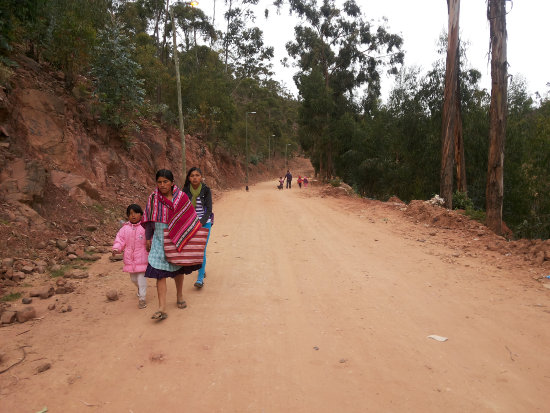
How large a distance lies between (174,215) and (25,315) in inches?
75.5

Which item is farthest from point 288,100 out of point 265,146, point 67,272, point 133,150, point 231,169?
point 67,272

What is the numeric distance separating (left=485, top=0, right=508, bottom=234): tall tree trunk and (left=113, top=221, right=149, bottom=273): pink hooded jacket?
879 centimetres

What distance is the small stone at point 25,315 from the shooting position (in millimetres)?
3736

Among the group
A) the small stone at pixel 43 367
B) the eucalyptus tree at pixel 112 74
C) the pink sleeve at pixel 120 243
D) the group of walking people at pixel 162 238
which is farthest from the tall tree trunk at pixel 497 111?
the eucalyptus tree at pixel 112 74

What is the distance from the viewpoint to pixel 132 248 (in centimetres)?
412

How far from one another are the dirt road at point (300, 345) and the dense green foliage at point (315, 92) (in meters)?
6.41

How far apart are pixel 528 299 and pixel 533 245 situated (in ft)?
8.35

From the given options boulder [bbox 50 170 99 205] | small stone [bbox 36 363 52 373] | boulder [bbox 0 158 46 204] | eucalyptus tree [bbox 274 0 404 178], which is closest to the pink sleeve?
small stone [bbox 36 363 52 373]

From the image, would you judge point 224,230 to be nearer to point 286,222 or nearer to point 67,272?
point 286,222

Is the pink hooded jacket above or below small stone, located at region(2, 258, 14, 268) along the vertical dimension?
above

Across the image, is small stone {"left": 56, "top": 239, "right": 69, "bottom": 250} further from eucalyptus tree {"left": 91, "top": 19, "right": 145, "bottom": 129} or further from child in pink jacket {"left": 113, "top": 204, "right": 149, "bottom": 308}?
eucalyptus tree {"left": 91, "top": 19, "right": 145, "bottom": 129}

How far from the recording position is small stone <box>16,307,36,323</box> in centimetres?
374

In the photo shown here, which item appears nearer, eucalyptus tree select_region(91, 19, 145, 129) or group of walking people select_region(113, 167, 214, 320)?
group of walking people select_region(113, 167, 214, 320)

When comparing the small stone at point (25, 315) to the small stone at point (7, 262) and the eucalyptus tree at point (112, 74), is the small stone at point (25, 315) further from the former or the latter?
the eucalyptus tree at point (112, 74)
